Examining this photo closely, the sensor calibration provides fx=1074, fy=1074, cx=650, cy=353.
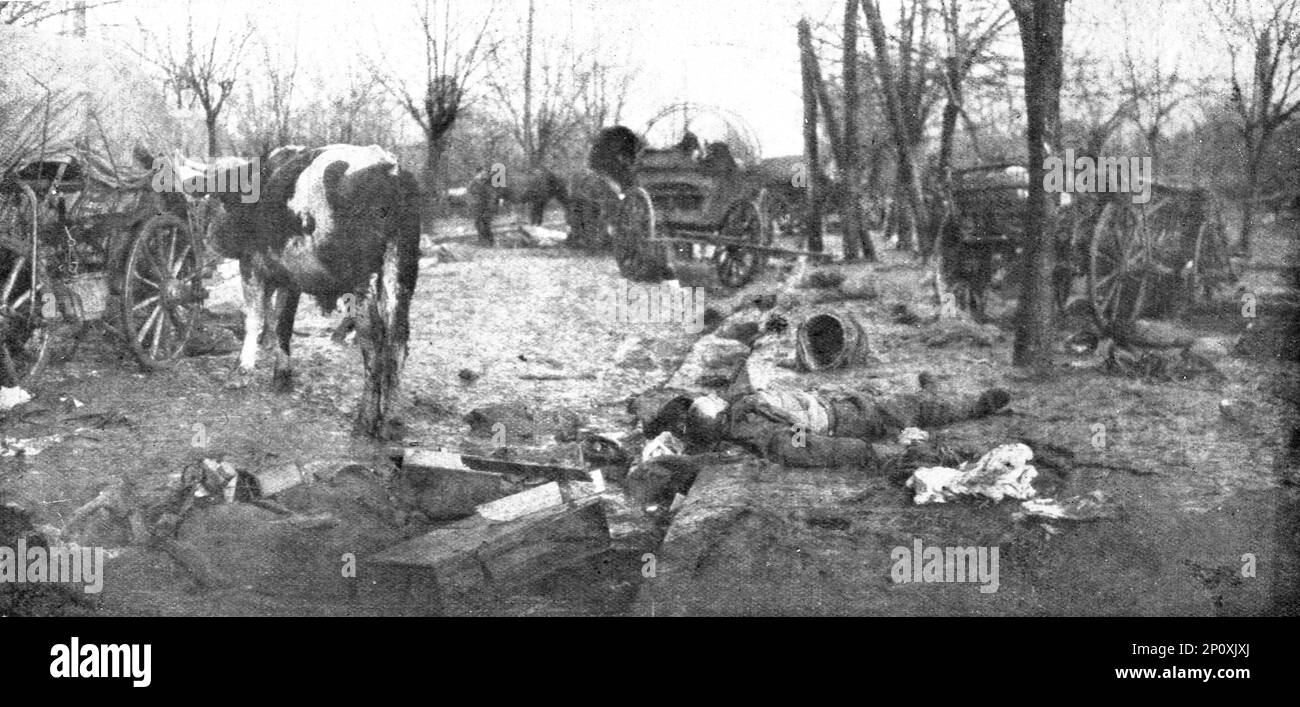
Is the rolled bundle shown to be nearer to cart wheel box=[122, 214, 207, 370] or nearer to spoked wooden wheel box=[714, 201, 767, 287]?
cart wheel box=[122, 214, 207, 370]

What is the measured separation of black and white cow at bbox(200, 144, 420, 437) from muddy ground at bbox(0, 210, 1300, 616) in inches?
8.0

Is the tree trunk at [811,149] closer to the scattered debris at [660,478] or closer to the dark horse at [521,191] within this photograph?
the dark horse at [521,191]

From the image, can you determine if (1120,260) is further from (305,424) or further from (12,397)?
(12,397)

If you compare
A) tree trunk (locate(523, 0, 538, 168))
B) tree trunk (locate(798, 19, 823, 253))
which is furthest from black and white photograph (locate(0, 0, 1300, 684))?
tree trunk (locate(798, 19, 823, 253))

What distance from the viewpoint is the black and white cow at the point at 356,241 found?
585 centimetres

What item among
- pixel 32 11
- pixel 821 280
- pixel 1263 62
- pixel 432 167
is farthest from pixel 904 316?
pixel 32 11

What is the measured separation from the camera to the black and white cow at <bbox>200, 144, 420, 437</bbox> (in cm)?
585

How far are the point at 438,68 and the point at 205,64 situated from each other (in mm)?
1331

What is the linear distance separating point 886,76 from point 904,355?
12.6ft

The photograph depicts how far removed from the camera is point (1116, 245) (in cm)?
799

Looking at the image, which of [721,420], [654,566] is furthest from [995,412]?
[654,566]

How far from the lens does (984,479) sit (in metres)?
4.57

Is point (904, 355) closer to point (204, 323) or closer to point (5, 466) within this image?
point (204, 323)
